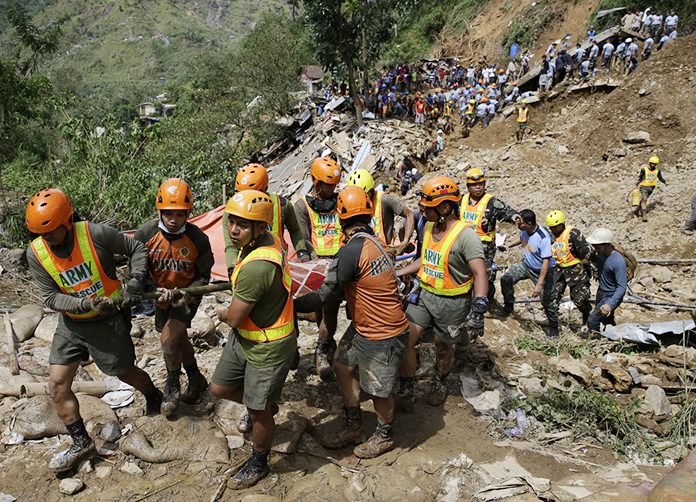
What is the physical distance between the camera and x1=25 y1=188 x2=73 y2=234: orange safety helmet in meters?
2.88

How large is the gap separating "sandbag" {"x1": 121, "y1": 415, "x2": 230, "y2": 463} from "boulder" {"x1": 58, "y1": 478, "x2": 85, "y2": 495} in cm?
37

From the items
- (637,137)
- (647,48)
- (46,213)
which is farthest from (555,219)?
(647,48)

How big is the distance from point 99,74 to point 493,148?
111 metres

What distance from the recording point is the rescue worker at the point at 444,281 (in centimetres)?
362

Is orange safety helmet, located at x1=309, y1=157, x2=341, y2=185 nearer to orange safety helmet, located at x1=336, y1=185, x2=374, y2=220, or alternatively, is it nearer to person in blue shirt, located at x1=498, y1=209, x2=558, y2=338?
orange safety helmet, located at x1=336, y1=185, x2=374, y2=220

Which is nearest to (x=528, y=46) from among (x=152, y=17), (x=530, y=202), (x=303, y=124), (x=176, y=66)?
(x=303, y=124)

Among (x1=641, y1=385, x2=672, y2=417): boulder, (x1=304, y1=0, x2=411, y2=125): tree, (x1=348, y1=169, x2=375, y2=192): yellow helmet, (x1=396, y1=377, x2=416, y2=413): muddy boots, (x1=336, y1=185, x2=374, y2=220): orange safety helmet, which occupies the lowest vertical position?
(x1=641, y1=385, x2=672, y2=417): boulder

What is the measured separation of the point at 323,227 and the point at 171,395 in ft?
6.55

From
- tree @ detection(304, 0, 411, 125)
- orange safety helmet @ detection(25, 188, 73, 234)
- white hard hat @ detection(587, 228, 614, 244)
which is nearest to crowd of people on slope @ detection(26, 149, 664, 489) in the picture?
orange safety helmet @ detection(25, 188, 73, 234)

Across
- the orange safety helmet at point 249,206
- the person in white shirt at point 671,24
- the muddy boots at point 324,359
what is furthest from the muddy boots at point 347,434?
the person in white shirt at point 671,24

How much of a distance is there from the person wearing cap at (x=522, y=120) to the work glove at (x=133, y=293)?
1600cm

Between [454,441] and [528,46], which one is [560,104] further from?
[454,441]

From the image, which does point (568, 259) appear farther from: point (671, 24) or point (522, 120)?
point (671, 24)

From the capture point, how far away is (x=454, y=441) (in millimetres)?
3643
